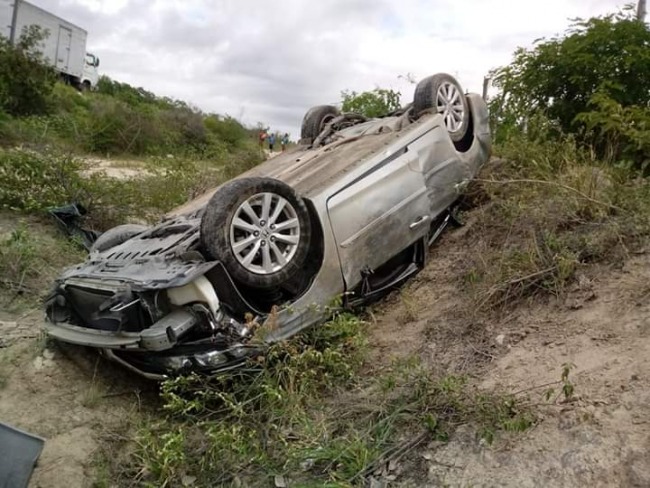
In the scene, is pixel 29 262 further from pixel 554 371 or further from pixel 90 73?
pixel 90 73

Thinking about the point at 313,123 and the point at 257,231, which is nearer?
the point at 257,231

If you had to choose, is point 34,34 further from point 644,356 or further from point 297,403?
point 644,356

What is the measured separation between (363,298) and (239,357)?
47.1 inches

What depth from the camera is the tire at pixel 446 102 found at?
5.17 m

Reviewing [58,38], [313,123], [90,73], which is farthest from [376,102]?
[90,73]

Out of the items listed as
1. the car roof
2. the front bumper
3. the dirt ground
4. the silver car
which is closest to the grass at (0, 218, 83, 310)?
the dirt ground

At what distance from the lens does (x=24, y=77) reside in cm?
1346

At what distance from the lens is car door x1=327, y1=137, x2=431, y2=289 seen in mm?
4152

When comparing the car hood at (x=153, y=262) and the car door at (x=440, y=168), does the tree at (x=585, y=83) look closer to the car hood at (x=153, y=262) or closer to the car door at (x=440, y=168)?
the car door at (x=440, y=168)

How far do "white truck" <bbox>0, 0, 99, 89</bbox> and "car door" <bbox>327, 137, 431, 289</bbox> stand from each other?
13737mm

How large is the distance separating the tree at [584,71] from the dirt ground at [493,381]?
2823 mm

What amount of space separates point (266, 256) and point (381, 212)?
41.5 inches

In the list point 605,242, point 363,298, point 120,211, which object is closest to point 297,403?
point 363,298

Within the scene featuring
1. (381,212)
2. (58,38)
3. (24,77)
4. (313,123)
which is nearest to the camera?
(381,212)
